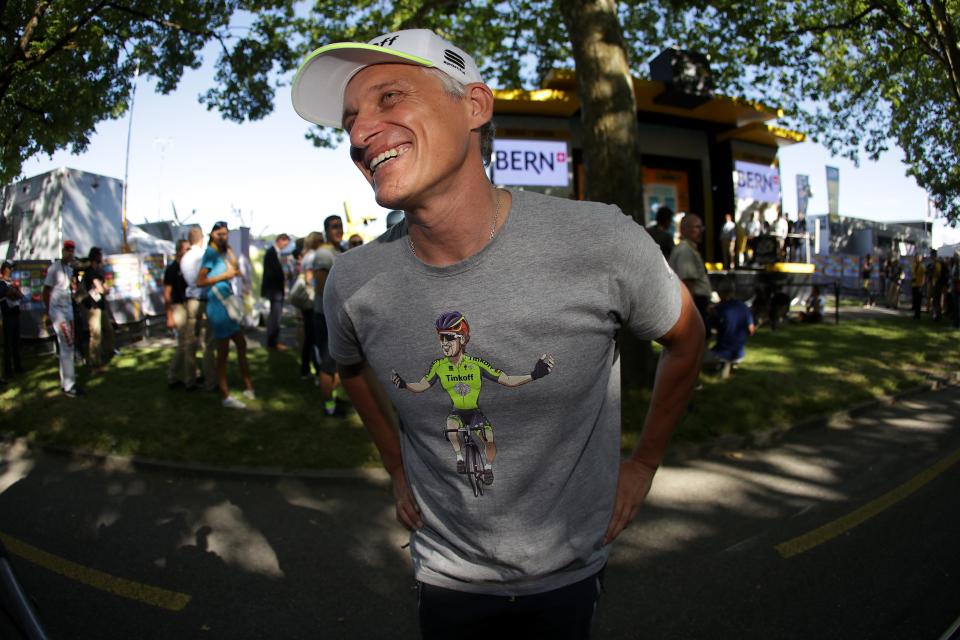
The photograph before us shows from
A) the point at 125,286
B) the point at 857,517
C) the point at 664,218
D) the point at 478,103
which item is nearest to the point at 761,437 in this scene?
the point at 857,517

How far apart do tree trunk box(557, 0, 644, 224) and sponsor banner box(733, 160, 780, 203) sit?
51.9ft

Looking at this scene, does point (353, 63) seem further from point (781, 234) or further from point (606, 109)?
point (781, 234)

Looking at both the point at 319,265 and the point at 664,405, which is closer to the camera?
the point at 664,405

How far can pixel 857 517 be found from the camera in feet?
15.9

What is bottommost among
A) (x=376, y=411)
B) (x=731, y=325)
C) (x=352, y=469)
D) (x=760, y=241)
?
(x=352, y=469)

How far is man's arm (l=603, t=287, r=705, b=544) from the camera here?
1.76 meters

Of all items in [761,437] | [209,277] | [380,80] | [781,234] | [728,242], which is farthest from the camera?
[728,242]

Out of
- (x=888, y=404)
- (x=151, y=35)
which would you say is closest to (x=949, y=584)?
(x=888, y=404)

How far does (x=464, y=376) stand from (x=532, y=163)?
653 inches

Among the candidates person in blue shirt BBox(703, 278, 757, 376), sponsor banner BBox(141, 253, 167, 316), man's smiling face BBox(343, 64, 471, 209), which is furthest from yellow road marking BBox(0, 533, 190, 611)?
sponsor banner BBox(141, 253, 167, 316)

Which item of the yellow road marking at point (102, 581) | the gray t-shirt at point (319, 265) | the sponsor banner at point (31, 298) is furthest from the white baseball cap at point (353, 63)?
Answer: the sponsor banner at point (31, 298)

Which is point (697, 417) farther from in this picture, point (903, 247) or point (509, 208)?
point (903, 247)

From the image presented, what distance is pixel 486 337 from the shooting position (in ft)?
5.11

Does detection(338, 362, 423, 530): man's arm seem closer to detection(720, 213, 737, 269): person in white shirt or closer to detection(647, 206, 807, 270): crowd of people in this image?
detection(647, 206, 807, 270): crowd of people
